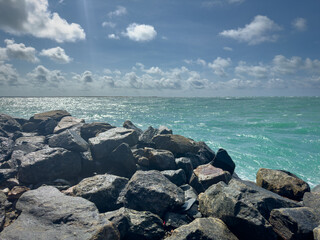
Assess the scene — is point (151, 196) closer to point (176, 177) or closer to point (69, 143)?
point (176, 177)

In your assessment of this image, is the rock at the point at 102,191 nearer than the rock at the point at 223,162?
Yes

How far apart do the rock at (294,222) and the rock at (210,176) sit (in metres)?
2.18

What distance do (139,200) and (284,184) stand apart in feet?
15.3

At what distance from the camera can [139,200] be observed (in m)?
4.97

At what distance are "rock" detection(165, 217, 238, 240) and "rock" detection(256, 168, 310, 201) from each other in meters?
3.35

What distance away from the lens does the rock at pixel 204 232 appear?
12.4 feet

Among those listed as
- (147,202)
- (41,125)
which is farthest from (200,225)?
(41,125)

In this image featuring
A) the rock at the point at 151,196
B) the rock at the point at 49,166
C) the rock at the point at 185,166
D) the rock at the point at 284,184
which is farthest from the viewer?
the rock at the point at 185,166

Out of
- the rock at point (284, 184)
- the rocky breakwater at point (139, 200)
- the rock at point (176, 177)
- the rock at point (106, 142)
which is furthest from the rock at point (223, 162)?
the rock at point (106, 142)

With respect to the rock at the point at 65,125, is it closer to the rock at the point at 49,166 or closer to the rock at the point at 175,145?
the rock at the point at 49,166

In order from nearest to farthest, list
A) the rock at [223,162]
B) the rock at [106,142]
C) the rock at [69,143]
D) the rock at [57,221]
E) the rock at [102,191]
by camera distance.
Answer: the rock at [57,221]
the rock at [102,191]
the rock at [223,162]
the rock at [106,142]
the rock at [69,143]

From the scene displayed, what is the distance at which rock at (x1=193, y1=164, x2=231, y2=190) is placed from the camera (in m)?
6.55

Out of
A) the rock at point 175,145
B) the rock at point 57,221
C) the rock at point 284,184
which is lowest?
the rock at point 284,184

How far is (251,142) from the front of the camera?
1797cm
